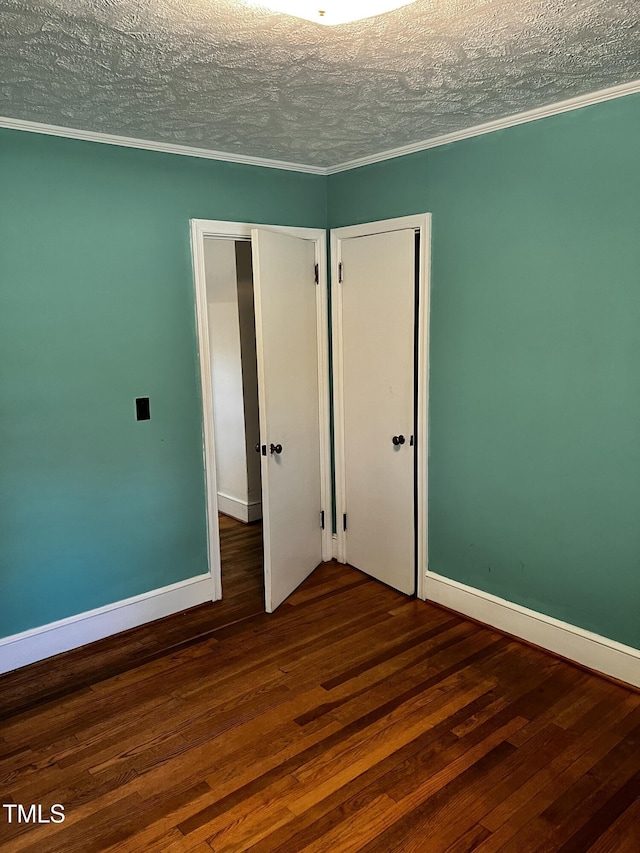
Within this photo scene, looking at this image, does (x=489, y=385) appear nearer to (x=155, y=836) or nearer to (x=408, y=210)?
(x=408, y=210)

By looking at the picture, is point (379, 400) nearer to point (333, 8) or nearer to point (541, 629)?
point (541, 629)

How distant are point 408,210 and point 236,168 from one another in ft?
3.19

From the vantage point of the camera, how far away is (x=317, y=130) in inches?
115

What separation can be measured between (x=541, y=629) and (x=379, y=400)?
59.0 inches

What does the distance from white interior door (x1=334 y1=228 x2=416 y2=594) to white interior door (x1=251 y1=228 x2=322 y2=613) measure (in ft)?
0.68

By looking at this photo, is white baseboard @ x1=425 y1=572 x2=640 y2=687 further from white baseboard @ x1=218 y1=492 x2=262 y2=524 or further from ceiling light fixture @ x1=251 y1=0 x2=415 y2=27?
ceiling light fixture @ x1=251 y1=0 x2=415 y2=27

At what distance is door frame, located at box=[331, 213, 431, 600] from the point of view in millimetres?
3342

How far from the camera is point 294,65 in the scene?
212cm

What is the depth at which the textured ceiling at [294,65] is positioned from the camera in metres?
1.79

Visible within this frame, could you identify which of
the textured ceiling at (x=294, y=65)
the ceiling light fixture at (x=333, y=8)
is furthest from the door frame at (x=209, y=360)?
the ceiling light fixture at (x=333, y=8)

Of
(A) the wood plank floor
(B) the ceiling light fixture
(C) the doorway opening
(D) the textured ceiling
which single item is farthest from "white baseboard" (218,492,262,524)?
(B) the ceiling light fixture

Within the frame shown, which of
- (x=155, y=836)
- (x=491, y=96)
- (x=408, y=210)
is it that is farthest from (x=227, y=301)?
(x=155, y=836)

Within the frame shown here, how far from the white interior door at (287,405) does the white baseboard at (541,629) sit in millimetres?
820

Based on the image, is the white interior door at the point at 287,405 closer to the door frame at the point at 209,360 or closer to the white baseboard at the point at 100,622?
the door frame at the point at 209,360
